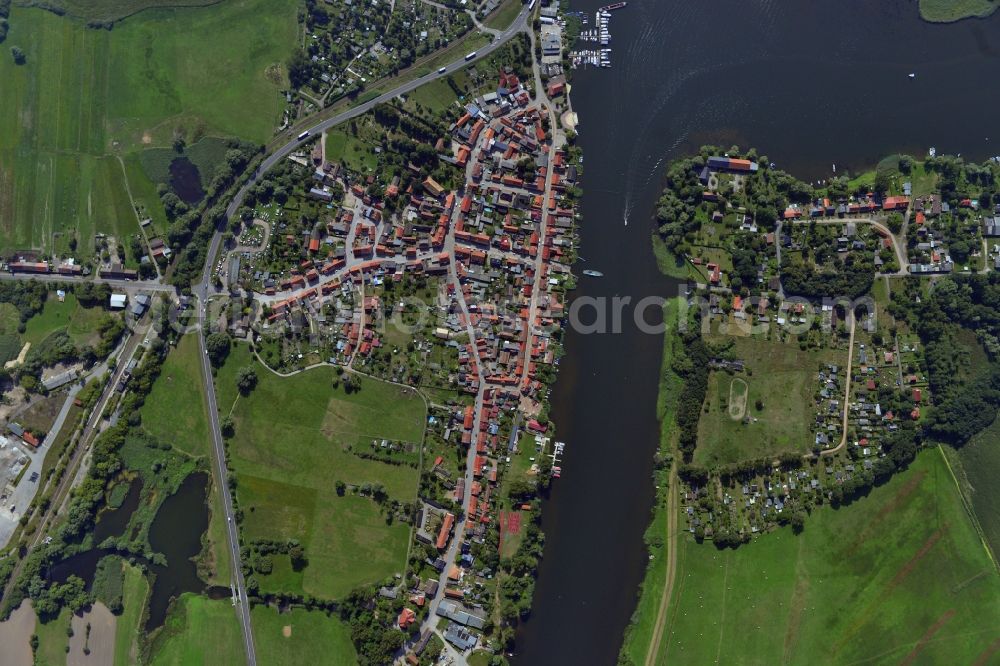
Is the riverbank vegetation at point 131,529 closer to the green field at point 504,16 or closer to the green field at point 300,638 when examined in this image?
the green field at point 300,638

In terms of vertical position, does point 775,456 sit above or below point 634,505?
above

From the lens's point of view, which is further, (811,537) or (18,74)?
(18,74)

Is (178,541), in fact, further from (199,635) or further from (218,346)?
(218,346)

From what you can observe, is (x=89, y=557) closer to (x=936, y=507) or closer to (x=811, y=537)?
(x=811, y=537)

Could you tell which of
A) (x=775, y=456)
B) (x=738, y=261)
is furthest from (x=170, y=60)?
(x=775, y=456)

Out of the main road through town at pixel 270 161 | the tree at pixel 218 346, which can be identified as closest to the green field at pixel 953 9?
the main road through town at pixel 270 161

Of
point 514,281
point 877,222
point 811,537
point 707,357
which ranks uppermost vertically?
point 877,222

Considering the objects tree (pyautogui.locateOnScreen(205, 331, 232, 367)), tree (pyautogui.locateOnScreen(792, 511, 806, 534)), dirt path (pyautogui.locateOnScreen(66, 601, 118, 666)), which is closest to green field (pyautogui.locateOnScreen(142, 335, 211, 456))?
tree (pyautogui.locateOnScreen(205, 331, 232, 367))
